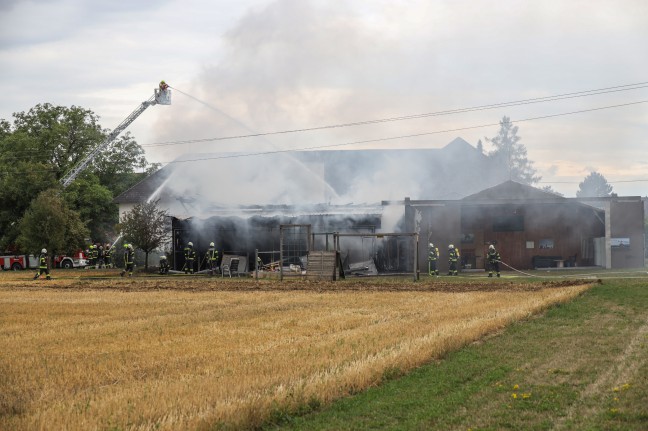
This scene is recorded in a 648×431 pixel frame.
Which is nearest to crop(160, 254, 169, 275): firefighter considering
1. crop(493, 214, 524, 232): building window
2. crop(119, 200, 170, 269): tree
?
crop(119, 200, 170, 269): tree

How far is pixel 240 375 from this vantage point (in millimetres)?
10758

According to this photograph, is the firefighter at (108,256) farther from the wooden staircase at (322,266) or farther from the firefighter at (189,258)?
the wooden staircase at (322,266)

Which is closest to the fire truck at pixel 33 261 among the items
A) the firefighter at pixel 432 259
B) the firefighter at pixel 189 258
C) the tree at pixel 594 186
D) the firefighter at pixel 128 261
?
the firefighter at pixel 189 258

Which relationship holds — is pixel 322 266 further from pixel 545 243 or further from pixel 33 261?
pixel 33 261

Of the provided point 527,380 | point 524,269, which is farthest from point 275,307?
point 524,269

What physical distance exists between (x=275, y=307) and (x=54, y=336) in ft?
26.0

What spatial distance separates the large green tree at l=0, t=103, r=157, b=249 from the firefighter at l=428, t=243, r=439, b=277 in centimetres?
3613

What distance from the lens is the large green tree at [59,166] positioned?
68.4 meters

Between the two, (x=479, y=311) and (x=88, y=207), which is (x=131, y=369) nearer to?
(x=479, y=311)

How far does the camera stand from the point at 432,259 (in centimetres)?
4159

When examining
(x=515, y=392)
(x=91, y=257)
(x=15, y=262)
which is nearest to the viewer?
(x=515, y=392)

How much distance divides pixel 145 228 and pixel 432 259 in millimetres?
19187

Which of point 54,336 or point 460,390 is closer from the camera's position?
point 460,390

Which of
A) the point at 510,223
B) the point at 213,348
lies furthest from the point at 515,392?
the point at 510,223
